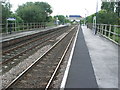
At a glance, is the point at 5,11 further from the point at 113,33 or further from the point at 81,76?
the point at 81,76

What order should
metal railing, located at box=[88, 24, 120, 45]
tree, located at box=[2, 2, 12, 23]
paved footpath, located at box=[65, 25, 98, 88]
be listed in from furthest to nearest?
1. tree, located at box=[2, 2, 12, 23]
2. metal railing, located at box=[88, 24, 120, 45]
3. paved footpath, located at box=[65, 25, 98, 88]

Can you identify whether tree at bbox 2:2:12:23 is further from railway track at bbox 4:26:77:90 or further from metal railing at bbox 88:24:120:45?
railway track at bbox 4:26:77:90

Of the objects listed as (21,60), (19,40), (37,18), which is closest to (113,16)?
(37,18)

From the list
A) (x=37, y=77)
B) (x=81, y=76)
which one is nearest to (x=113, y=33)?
(x=37, y=77)

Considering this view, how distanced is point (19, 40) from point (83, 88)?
54.2 feet

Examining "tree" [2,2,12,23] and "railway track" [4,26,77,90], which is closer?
"railway track" [4,26,77,90]

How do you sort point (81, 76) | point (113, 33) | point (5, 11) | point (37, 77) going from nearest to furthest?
point (81, 76)
point (37, 77)
point (113, 33)
point (5, 11)

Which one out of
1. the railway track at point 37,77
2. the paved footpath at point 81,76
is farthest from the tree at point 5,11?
the paved footpath at point 81,76

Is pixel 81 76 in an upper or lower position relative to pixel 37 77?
upper

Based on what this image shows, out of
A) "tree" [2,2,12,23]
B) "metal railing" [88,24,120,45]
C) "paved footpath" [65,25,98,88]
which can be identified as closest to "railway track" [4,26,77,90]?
"paved footpath" [65,25,98,88]

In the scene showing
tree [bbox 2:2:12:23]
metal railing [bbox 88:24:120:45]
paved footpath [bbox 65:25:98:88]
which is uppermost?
tree [bbox 2:2:12:23]

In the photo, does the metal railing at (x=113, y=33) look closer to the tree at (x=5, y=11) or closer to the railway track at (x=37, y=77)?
the railway track at (x=37, y=77)

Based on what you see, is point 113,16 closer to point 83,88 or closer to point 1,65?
point 1,65

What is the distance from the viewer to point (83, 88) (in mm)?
6090
